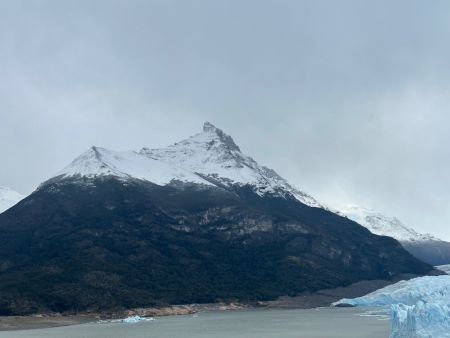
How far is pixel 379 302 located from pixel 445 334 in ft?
116

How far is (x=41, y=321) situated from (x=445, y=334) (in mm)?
139648

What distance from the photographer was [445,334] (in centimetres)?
8881

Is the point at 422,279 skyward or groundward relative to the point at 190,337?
skyward

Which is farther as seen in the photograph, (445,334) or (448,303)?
(448,303)

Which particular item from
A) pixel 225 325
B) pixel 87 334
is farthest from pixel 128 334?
pixel 225 325

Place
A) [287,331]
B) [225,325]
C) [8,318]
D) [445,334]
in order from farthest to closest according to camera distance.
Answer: [8,318] → [225,325] → [287,331] → [445,334]

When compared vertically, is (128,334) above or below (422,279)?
below

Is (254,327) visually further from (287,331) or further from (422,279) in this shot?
(422,279)

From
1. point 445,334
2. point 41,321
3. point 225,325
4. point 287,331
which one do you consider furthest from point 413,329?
point 41,321

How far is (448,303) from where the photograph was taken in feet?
334

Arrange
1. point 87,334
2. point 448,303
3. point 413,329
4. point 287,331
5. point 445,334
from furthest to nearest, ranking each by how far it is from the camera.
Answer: point 87,334, point 287,331, point 448,303, point 445,334, point 413,329

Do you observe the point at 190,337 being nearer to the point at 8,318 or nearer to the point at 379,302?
the point at 379,302

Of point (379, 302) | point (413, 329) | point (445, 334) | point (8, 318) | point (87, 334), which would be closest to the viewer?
point (413, 329)

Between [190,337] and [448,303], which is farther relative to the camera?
[190,337]
